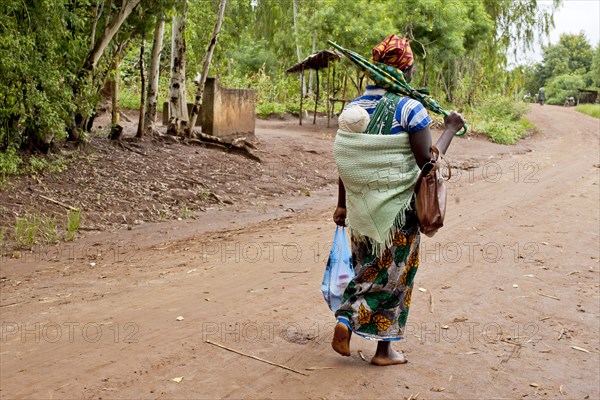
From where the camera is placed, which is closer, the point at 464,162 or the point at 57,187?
the point at 57,187

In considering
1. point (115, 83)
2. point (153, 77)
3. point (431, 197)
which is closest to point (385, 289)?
point (431, 197)

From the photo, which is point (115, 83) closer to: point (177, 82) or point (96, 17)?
point (96, 17)

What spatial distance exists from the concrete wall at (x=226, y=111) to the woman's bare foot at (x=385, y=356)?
11466 mm

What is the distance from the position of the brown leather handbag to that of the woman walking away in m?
0.08

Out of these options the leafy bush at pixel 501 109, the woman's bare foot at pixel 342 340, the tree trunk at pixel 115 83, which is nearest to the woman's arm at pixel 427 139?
the woman's bare foot at pixel 342 340

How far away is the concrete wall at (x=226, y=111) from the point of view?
598 inches

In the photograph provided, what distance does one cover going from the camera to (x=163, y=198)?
997cm

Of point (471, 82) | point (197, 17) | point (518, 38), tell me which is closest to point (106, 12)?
point (197, 17)

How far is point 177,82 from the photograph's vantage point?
1403cm

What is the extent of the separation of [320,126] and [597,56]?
106ft

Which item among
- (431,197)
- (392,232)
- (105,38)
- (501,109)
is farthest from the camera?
(501,109)

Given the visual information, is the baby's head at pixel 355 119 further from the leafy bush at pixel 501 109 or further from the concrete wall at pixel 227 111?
the leafy bush at pixel 501 109

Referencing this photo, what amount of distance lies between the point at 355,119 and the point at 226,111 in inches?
472

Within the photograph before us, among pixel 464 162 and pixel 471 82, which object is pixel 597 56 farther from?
pixel 464 162
